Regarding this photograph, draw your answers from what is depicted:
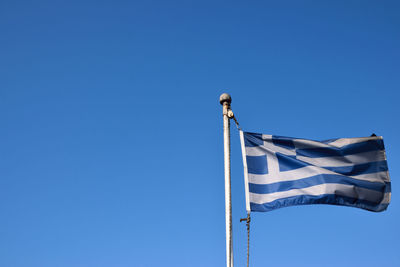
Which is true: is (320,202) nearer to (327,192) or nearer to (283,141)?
(327,192)

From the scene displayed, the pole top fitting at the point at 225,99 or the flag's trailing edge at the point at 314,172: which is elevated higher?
the pole top fitting at the point at 225,99

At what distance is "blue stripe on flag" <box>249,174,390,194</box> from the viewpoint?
38.1ft

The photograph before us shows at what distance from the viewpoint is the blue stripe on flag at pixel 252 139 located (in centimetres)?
1209

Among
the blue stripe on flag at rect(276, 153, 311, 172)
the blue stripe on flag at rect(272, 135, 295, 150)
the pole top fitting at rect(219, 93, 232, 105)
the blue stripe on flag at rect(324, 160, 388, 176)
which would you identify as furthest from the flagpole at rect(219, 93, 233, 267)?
the blue stripe on flag at rect(324, 160, 388, 176)

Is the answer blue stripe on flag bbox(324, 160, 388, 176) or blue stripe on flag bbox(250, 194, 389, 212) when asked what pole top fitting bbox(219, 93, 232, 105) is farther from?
blue stripe on flag bbox(324, 160, 388, 176)

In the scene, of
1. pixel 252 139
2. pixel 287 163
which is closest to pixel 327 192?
pixel 287 163

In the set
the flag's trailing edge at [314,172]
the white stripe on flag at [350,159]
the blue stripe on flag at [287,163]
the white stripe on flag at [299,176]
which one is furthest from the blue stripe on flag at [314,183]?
the white stripe on flag at [350,159]

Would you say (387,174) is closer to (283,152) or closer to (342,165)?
(342,165)

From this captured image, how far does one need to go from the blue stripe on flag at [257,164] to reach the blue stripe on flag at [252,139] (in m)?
0.39

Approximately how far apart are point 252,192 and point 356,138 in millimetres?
4114

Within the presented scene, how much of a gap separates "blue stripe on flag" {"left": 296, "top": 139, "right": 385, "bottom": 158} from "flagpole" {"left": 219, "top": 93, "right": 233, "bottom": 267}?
105 inches

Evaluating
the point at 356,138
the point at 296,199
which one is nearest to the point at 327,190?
the point at 296,199

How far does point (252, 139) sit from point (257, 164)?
74 centimetres

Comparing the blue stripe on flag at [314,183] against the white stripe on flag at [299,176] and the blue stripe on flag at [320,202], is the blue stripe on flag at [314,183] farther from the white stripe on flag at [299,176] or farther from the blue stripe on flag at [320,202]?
the blue stripe on flag at [320,202]
